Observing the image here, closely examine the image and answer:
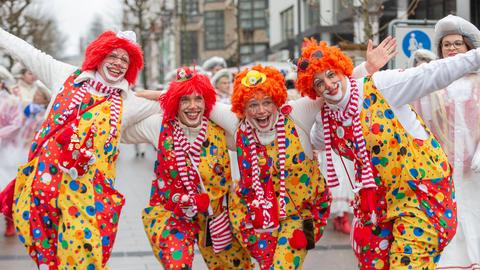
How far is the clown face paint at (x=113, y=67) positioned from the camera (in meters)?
4.67

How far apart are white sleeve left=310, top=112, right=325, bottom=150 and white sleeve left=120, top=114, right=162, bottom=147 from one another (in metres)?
0.96

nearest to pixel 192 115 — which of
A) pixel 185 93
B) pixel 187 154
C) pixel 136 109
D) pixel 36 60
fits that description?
pixel 185 93

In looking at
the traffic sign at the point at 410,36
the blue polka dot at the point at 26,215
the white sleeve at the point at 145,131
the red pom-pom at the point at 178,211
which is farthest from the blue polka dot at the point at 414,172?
the traffic sign at the point at 410,36

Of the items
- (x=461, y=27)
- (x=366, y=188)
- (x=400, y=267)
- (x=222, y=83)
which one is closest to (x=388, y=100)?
(x=366, y=188)

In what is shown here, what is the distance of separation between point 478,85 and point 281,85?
1573mm

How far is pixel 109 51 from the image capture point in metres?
4.68

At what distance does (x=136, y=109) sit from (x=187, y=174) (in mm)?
538

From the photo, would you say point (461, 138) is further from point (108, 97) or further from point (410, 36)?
point (410, 36)

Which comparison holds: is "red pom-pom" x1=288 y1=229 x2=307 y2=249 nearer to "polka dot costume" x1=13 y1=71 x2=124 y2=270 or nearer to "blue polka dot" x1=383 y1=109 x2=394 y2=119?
"blue polka dot" x1=383 y1=109 x2=394 y2=119

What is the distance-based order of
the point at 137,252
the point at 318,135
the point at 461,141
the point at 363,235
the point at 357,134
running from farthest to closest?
the point at 137,252
the point at 461,141
the point at 318,135
the point at 363,235
the point at 357,134

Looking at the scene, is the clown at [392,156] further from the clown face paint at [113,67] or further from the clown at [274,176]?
the clown face paint at [113,67]

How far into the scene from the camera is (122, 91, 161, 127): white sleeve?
4.77m

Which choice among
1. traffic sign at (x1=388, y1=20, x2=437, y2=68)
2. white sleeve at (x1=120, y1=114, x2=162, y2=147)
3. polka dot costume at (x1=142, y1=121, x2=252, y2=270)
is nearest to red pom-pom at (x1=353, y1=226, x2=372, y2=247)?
polka dot costume at (x1=142, y1=121, x2=252, y2=270)

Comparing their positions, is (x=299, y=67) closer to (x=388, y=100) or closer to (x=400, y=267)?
(x=388, y=100)
